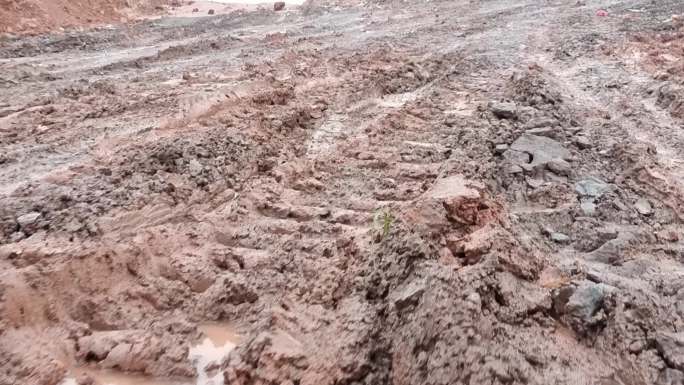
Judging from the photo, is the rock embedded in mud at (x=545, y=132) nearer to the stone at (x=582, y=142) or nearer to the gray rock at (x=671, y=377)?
the stone at (x=582, y=142)

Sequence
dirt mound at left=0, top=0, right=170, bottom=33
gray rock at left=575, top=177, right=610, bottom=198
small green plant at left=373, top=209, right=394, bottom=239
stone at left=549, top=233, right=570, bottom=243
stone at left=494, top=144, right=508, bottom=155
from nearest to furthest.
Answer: small green plant at left=373, top=209, right=394, bottom=239 → stone at left=549, top=233, right=570, bottom=243 → gray rock at left=575, top=177, right=610, bottom=198 → stone at left=494, top=144, right=508, bottom=155 → dirt mound at left=0, top=0, right=170, bottom=33

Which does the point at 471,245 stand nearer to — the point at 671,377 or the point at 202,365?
the point at 671,377

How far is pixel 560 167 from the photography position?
4.29m

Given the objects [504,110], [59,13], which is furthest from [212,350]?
[59,13]

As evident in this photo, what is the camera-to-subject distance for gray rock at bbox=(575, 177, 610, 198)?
3.94 metres

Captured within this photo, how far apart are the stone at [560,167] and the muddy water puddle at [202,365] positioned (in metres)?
2.91

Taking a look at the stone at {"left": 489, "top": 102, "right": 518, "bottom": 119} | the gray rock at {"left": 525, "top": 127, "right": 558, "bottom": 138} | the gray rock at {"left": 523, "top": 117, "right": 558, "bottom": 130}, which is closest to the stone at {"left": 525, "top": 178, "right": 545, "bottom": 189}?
the gray rock at {"left": 525, "top": 127, "right": 558, "bottom": 138}

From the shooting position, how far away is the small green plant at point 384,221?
128 inches

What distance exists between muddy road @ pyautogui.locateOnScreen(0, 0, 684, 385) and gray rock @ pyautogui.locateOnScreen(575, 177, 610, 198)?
0.08 ft

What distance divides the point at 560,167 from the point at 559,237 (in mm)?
1045

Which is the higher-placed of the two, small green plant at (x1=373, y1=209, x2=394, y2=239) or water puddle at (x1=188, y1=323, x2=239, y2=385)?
small green plant at (x1=373, y1=209, x2=394, y2=239)

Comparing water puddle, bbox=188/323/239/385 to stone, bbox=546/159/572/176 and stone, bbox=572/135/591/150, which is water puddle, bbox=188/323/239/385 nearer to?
stone, bbox=546/159/572/176

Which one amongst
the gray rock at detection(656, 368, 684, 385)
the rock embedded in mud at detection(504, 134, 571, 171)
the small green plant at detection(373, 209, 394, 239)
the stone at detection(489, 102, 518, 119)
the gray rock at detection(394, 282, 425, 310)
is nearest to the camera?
the gray rock at detection(656, 368, 684, 385)

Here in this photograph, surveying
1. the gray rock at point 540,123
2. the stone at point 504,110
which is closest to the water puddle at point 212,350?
the gray rock at point 540,123
